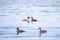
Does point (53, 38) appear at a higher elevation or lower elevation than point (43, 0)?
lower

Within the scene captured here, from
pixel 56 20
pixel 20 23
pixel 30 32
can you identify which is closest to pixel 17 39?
pixel 30 32

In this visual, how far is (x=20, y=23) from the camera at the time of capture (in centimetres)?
544

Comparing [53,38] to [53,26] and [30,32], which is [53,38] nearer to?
[30,32]

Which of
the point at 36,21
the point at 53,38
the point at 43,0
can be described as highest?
the point at 43,0

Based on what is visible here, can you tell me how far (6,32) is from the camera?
→ 4586 millimetres

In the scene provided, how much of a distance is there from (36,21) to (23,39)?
68.8 inches

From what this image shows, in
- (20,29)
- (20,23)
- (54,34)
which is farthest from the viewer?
(20,23)

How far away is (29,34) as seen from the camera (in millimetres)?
4398

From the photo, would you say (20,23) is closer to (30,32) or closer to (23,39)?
(30,32)

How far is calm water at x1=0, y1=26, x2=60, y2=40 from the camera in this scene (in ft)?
13.5

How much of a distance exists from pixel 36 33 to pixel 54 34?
434 millimetres

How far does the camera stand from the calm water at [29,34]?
13.5ft

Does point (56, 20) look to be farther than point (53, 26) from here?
Yes

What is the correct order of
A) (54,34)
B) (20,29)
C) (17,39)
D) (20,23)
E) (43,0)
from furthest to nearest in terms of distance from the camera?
(43,0), (20,23), (20,29), (54,34), (17,39)
